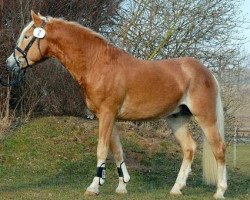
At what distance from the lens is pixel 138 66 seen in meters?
8.45

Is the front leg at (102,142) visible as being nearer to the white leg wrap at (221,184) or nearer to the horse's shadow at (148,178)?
the horse's shadow at (148,178)

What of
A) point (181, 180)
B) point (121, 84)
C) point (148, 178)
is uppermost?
point (121, 84)

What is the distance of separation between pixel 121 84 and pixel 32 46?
4.84 ft

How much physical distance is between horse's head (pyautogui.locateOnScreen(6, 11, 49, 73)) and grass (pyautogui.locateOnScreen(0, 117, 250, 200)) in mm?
2003

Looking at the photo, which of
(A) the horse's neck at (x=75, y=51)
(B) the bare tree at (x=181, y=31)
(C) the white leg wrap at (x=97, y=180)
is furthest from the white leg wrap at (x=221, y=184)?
(B) the bare tree at (x=181, y=31)

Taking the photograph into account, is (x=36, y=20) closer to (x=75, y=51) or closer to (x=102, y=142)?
(x=75, y=51)

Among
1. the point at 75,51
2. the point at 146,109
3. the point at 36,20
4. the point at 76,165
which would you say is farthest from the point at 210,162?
the point at 76,165

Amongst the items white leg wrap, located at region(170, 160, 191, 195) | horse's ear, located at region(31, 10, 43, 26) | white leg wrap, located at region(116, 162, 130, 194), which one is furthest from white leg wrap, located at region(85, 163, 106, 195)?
horse's ear, located at region(31, 10, 43, 26)

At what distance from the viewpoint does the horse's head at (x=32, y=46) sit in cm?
812

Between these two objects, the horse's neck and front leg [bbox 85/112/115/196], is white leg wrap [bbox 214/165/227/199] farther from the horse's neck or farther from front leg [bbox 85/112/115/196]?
the horse's neck

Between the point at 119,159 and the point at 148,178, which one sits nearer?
the point at 119,159

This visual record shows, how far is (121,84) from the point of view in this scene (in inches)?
322

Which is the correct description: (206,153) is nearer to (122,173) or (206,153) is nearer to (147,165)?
(122,173)

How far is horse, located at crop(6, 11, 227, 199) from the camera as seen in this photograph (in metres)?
8.09
